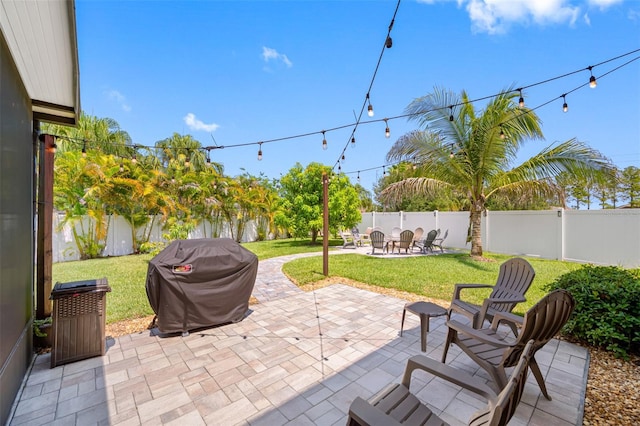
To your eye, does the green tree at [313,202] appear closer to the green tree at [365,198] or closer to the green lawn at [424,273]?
the green lawn at [424,273]

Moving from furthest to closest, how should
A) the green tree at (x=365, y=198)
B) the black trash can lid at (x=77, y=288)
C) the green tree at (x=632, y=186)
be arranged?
the green tree at (x=365, y=198), the green tree at (x=632, y=186), the black trash can lid at (x=77, y=288)

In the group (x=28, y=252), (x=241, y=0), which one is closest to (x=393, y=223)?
(x=241, y=0)

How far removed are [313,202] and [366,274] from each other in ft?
24.4

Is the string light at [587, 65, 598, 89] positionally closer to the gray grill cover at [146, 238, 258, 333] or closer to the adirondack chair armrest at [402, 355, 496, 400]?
the adirondack chair armrest at [402, 355, 496, 400]

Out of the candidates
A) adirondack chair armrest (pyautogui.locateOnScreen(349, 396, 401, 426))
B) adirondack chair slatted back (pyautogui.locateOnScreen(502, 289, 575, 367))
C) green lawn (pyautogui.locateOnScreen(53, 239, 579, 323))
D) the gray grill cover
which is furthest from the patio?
green lawn (pyautogui.locateOnScreen(53, 239, 579, 323))

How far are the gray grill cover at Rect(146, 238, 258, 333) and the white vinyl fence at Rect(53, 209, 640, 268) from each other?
9.45 m

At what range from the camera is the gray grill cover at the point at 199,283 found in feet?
11.7

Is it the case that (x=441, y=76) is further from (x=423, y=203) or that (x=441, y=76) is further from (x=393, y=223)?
(x=423, y=203)

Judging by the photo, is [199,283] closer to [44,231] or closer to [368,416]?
[44,231]

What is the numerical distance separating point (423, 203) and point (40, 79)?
80.0 feet

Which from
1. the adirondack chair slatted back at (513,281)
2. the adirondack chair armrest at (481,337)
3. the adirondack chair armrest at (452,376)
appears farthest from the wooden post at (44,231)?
the adirondack chair slatted back at (513,281)

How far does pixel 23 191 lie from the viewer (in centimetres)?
292

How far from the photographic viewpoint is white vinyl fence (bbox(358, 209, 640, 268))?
816 centimetres

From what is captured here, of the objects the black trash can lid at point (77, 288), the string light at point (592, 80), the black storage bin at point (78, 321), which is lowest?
the black storage bin at point (78, 321)
